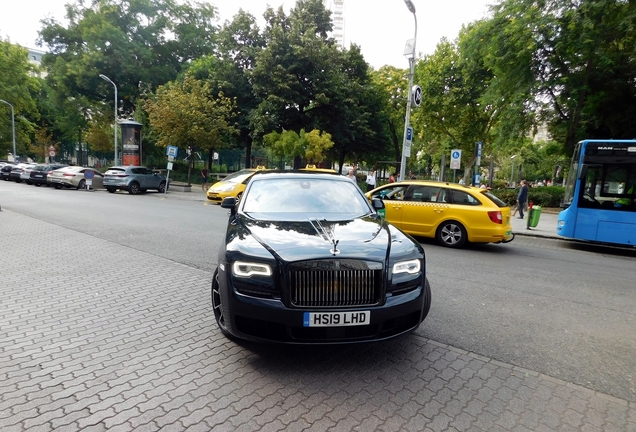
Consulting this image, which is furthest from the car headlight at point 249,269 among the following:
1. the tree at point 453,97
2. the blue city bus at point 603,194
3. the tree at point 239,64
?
the tree at point 239,64

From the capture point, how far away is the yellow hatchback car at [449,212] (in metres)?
9.02

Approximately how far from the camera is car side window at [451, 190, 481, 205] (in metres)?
9.26

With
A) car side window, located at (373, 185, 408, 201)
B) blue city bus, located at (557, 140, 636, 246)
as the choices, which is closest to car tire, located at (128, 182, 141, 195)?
car side window, located at (373, 185, 408, 201)

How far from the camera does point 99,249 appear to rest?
7734mm

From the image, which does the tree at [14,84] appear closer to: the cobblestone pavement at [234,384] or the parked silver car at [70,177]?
the parked silver car at [70,177]

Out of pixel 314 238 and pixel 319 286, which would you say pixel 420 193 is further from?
pixel 319 286

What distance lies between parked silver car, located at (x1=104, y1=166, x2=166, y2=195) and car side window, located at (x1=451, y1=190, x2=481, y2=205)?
20.0 m

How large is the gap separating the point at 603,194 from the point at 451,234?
467 cm

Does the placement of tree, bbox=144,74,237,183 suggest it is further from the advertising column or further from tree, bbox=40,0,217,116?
tree, bbox=40,0,217,116

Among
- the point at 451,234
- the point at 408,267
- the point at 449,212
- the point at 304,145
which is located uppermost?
the point at 304,145

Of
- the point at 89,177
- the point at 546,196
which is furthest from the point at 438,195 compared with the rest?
the point at 89,177

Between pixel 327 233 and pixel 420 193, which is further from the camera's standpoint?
pixel 420 193

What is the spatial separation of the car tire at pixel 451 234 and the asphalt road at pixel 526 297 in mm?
317

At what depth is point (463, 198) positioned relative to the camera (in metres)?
9.38
